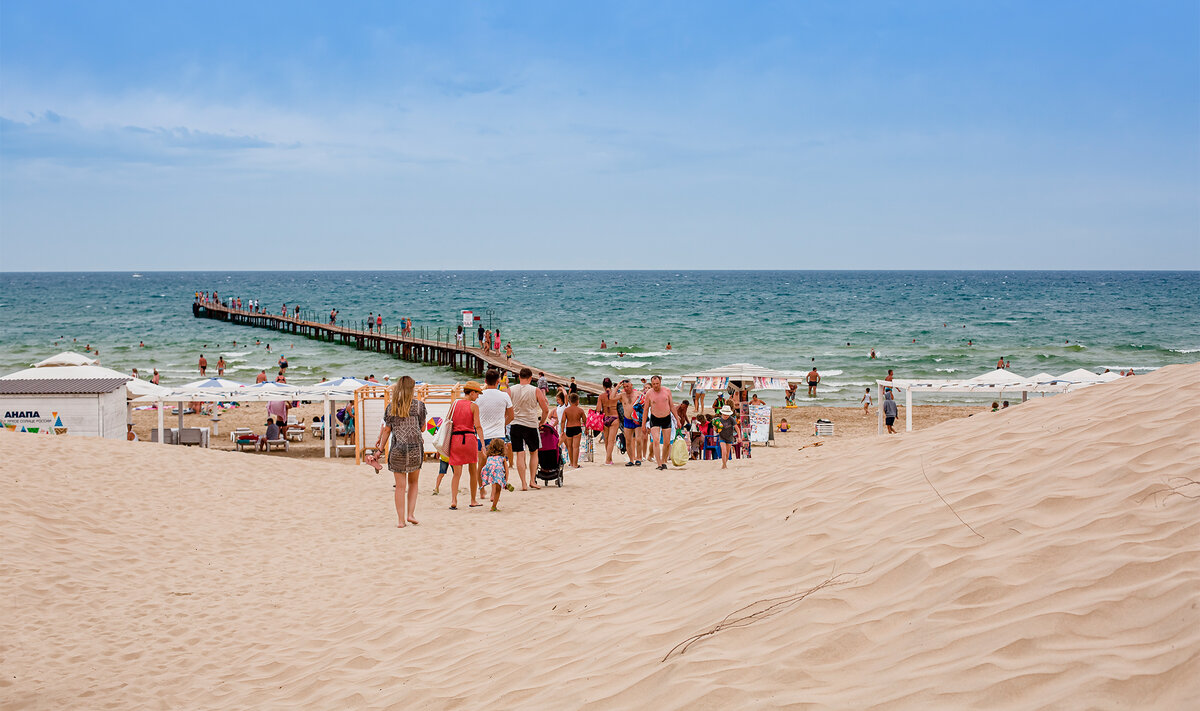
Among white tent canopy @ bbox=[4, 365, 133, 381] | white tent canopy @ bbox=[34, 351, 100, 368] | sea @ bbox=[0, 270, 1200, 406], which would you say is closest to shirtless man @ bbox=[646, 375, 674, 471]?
white tent canopy @ bbox=[4, 365, 133, 381]

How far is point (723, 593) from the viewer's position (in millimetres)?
4547

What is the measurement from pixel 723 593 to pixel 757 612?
0.46m

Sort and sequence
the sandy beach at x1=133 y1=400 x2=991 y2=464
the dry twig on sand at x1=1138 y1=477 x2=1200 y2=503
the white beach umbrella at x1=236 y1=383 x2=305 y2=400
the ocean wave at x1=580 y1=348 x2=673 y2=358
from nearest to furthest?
the dry twig on sand at x1=1138 y1=477 x2=1200 y2=503, the white beach umbrella at x1=236 y1=383 x2=305 y2=400, the sandy beach at x1=133 y1=400 x2=991 y2=464, the ocean wave at x1=580 y1=348 x2=673 y2=358

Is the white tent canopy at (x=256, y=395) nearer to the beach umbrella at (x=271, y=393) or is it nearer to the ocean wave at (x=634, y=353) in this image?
the beach umbrella at (x=271, y=393)

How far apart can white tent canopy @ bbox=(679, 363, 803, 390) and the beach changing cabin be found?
13.1m

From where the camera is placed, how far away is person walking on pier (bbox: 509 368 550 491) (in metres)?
10.6

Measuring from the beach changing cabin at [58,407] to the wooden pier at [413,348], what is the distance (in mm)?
13850

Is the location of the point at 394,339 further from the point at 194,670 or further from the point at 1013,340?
the point at 194,670

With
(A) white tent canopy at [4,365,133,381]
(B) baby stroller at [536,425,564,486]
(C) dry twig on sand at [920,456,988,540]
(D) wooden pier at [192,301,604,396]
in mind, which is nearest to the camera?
(C) dry twig on sand at [920,456,988,540]

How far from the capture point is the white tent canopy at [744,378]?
22.0 meters

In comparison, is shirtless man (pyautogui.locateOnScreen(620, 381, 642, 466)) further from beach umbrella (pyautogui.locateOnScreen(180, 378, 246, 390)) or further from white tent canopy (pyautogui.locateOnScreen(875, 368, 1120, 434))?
beach umbrella (pyautogui.locateOnScreen(180, 378, 246, 390))

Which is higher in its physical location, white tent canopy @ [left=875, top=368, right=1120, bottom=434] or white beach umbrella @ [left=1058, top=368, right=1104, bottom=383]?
white beach umbrella @ [left=1058, top=368, right=1104, bottom=383]

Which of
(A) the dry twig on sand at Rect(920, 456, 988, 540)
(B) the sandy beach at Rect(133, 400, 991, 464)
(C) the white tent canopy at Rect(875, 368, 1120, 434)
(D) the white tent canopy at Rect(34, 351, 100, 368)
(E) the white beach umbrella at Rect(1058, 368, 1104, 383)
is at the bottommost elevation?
(B) the sandy beach at Rect(133, 400, 991, 464)

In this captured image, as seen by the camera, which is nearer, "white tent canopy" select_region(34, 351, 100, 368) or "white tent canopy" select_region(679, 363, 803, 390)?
"white tent canopy" select_region(34, 351, 100, 368)
